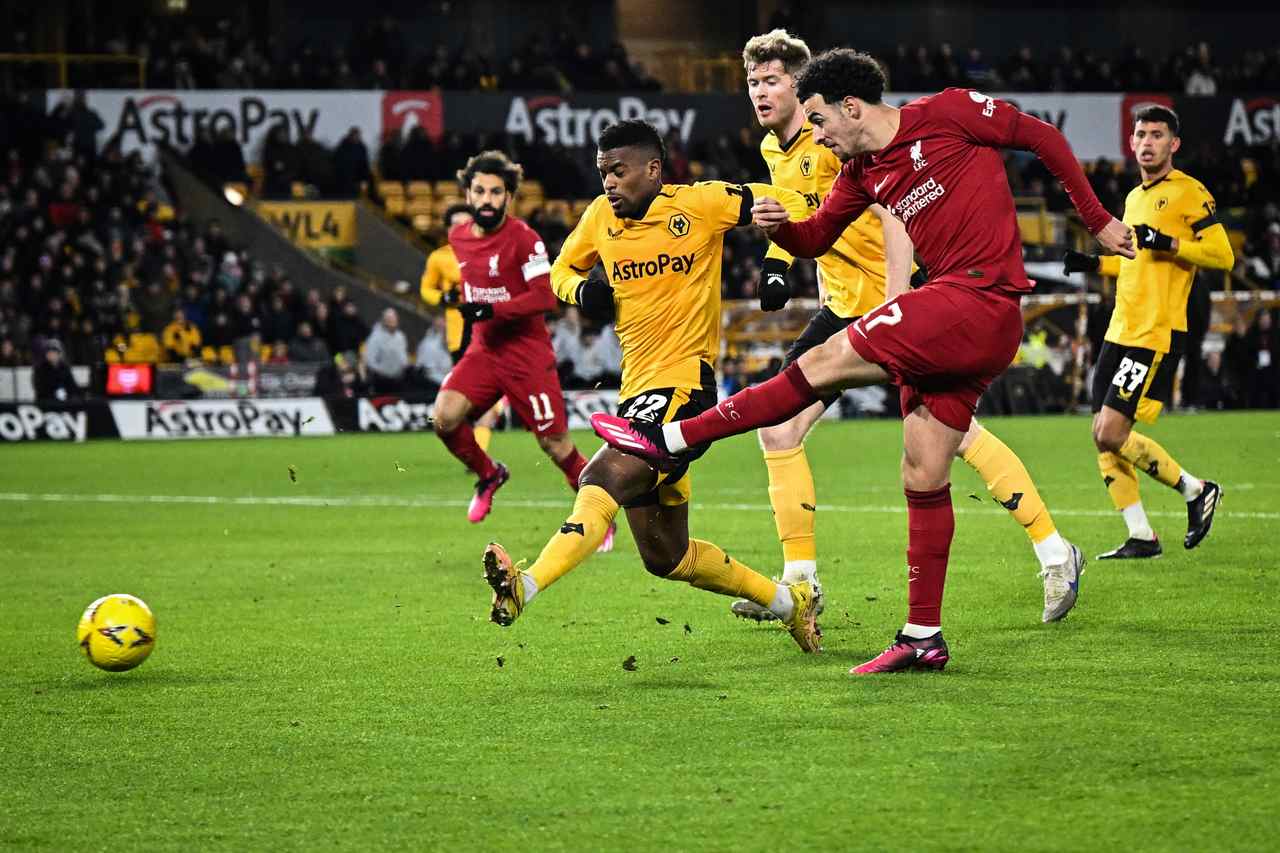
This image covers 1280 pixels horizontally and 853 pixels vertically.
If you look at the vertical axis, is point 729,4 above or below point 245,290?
above

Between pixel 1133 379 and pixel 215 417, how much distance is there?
1817 centimetres

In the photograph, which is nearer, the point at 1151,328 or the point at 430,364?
the point at 1151,328

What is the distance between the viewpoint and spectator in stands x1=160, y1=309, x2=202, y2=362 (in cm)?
2730

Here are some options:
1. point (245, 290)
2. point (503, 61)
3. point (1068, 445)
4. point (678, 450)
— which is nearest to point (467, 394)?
point (678, 450)

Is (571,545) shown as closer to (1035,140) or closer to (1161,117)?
(1035,140)

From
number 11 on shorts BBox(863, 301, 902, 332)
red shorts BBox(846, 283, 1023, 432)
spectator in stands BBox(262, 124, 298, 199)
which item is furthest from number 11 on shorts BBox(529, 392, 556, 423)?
spectator in stands BBox(262, 124, 298, 199)

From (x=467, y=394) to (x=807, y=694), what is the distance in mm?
6132

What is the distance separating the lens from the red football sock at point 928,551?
6.32 meters

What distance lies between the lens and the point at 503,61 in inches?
1471

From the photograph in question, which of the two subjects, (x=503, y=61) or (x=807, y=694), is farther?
(x=503, y=61)

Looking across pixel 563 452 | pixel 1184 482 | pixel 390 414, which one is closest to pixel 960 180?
pixel 1184 482

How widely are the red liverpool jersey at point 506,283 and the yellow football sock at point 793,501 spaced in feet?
12.6

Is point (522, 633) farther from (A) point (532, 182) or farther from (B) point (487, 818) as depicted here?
(A) point (532, 182)

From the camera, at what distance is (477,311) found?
433 inches
